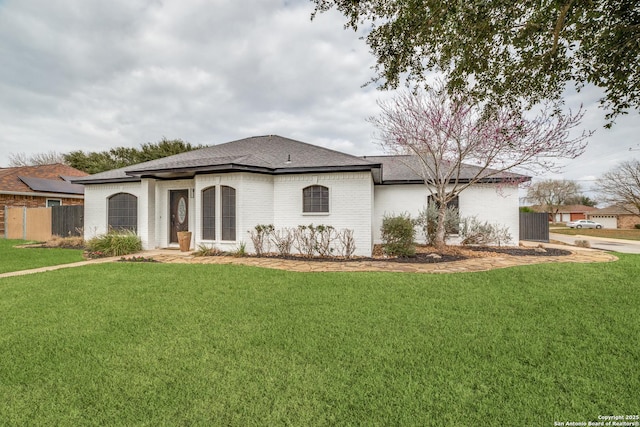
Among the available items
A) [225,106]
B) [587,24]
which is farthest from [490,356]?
[225,106]

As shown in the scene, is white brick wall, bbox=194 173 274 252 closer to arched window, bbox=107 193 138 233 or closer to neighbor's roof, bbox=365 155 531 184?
arched window, bbox=107 193 138 233

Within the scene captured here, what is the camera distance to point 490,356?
3.01 m

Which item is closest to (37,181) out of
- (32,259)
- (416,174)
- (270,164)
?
(32,259)

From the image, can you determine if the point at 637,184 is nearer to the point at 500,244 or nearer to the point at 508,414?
the point at 500,244

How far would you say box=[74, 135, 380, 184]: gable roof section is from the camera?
32.8 ft

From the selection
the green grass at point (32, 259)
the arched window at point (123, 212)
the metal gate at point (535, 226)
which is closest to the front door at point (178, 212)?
the arched window at point (123, 212)

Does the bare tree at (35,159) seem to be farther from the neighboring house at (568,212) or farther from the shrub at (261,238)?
the neighboring house at (568,212)

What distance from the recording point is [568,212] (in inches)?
2298

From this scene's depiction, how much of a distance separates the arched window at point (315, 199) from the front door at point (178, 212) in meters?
4.87

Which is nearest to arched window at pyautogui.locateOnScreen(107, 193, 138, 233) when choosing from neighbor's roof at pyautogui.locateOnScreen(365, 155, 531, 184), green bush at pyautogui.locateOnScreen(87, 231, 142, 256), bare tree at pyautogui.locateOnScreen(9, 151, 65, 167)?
green bush at pyautogui.locateOnScreen(87, 231, 142, 256)

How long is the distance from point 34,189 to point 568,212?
79.8m

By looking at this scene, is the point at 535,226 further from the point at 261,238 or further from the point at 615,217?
the point at 615,217

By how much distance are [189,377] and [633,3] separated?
24.4 ft

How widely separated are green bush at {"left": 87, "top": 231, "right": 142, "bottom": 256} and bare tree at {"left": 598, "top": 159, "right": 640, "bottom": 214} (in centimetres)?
4955
